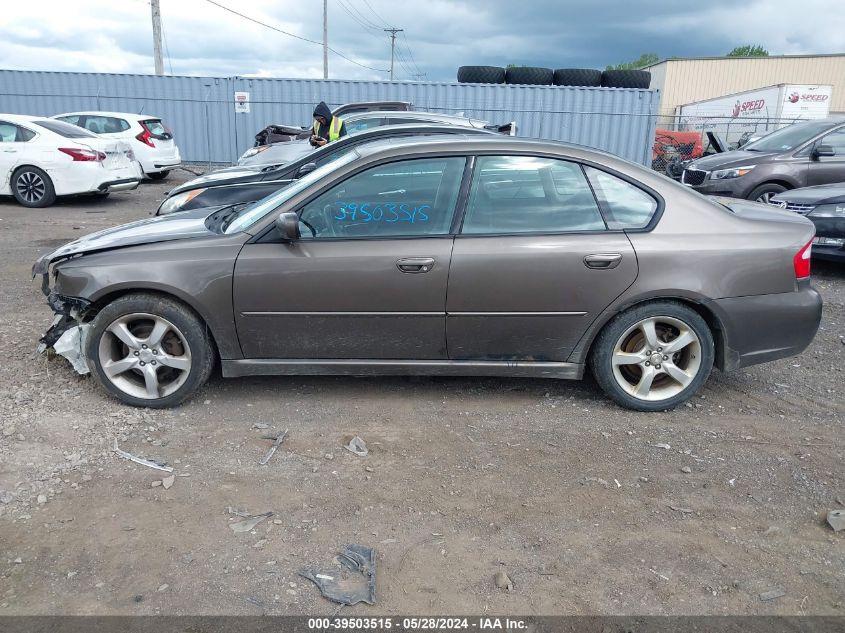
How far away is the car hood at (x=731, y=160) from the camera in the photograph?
10.1 meters

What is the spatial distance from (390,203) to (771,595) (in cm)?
265

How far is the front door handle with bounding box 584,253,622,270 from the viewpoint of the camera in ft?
12.7

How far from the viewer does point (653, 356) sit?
4.09 metres

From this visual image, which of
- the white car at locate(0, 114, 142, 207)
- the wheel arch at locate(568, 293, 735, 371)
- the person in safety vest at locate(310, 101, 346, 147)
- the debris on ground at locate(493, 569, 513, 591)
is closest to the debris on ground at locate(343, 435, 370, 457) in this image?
the debris on ground at locate(493, 569, 513, 591)

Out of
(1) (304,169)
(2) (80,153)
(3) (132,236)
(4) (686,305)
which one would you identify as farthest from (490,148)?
(2) (80,153)

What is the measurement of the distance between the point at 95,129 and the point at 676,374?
15.1m

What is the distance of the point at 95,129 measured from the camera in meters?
15.5

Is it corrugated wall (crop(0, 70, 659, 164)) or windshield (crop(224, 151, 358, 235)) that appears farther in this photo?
corrugated wall (crop(0, 70, 659, 164))

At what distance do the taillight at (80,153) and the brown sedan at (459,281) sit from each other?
871 cm

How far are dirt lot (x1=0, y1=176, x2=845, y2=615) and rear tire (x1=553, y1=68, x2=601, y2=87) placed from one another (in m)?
20.3

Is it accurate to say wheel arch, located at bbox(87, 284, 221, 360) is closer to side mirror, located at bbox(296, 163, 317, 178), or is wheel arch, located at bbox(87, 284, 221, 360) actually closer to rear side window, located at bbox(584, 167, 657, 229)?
rear side window, located at bbox(584, 167, 657, 229)

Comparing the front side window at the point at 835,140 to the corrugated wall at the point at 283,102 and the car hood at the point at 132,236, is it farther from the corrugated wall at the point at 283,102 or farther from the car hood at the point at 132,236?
the corrugated wall at the point at 283,102

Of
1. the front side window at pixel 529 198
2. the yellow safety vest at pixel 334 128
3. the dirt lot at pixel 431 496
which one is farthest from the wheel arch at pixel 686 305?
the yellow safety vest at pixel 334 128

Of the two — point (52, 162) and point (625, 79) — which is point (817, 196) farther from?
point (625, 79)
